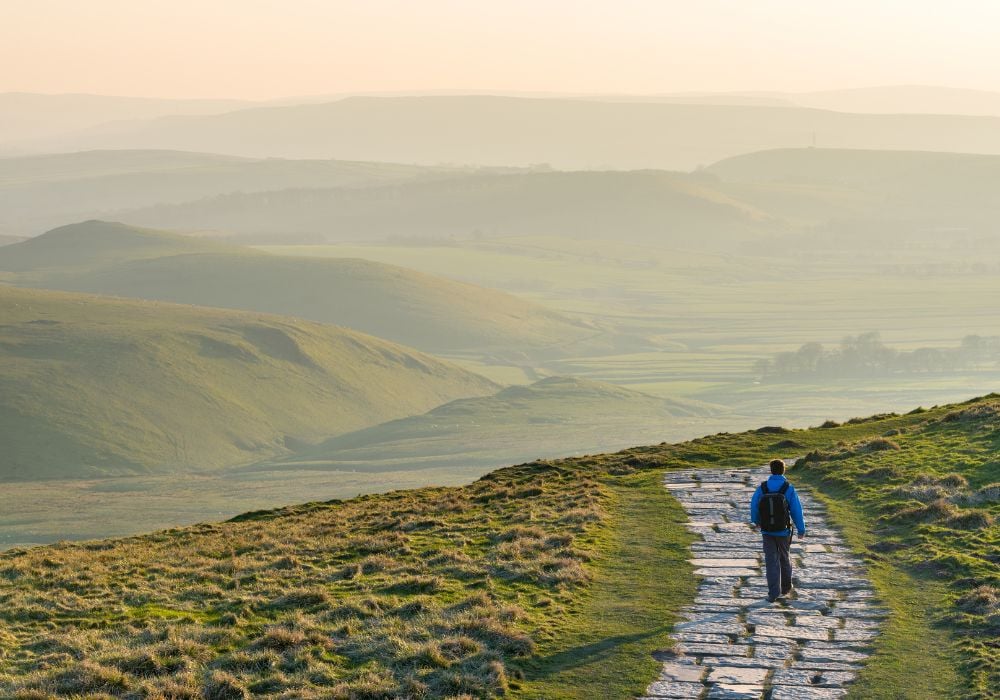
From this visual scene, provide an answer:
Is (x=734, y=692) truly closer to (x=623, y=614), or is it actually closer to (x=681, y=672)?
(x=681, y=672)

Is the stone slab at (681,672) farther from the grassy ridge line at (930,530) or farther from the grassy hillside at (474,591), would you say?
the grassy ridge line at (930,530)

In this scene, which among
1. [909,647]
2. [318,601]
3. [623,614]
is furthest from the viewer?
[318,601]

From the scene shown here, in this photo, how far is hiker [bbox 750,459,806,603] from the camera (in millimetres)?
21797

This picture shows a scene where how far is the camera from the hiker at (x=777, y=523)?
21797 millimetres

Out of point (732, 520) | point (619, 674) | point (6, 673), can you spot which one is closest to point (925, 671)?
point (619, 674)

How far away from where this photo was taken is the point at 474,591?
23.0 meters

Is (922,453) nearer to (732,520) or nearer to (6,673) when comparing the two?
(732,520)

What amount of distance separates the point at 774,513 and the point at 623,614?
3302 mm

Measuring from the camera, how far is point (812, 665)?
60.8 ft

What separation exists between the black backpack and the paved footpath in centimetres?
129

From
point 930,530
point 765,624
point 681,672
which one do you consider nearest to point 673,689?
point 681,672

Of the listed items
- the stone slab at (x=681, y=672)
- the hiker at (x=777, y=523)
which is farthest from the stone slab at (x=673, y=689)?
the hiker at (x=777, y=523)

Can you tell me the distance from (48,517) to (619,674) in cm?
17691

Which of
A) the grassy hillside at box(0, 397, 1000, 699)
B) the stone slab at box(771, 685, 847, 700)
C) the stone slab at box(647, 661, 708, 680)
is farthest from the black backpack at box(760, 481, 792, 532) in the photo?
the stone slab at box(771, 685, 847, 700)
